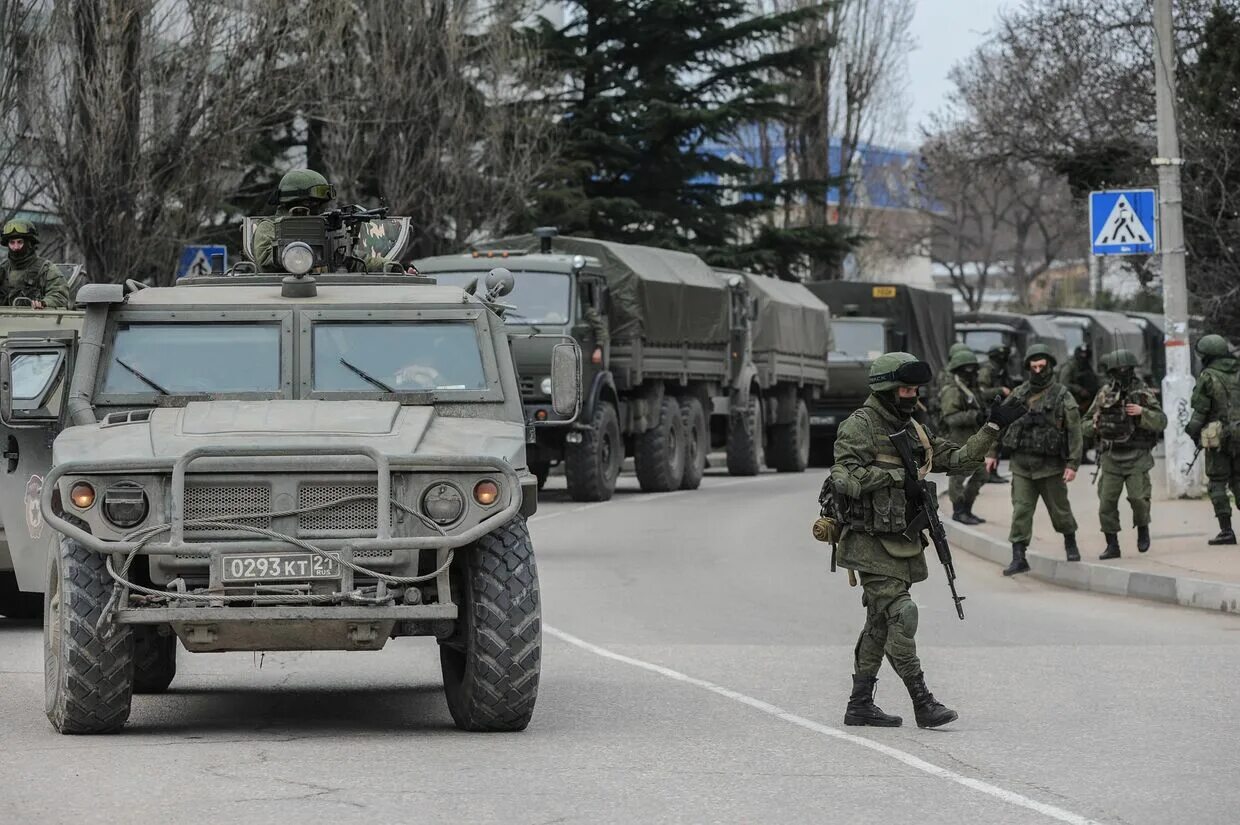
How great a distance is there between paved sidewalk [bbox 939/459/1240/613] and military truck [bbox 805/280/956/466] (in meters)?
12.8

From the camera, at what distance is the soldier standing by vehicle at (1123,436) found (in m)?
16.9

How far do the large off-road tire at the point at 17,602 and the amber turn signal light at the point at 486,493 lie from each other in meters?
6.13

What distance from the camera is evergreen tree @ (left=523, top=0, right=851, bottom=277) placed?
4700cm

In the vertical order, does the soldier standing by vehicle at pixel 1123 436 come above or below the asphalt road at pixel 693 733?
above

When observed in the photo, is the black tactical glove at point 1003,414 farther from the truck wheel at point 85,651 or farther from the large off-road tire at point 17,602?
the large off-road tire at point 17,602

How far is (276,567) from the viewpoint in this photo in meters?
8.54

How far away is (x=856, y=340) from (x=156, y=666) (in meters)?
28.4

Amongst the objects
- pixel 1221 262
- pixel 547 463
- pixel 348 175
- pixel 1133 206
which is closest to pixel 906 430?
pixel 1133 206

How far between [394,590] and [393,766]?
79 centimetres

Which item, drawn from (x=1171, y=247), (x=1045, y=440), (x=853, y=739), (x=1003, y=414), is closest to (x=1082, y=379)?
(x=1171, y=247)

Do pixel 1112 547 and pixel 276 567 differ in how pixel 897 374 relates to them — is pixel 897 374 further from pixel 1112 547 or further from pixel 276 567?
pixel 1112 547

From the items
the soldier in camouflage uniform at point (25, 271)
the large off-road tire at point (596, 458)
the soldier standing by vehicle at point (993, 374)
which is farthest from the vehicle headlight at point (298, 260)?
the large off-road tire at point (596, 458)

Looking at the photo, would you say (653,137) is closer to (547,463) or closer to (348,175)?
(348,175)

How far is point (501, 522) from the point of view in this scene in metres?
8.67
